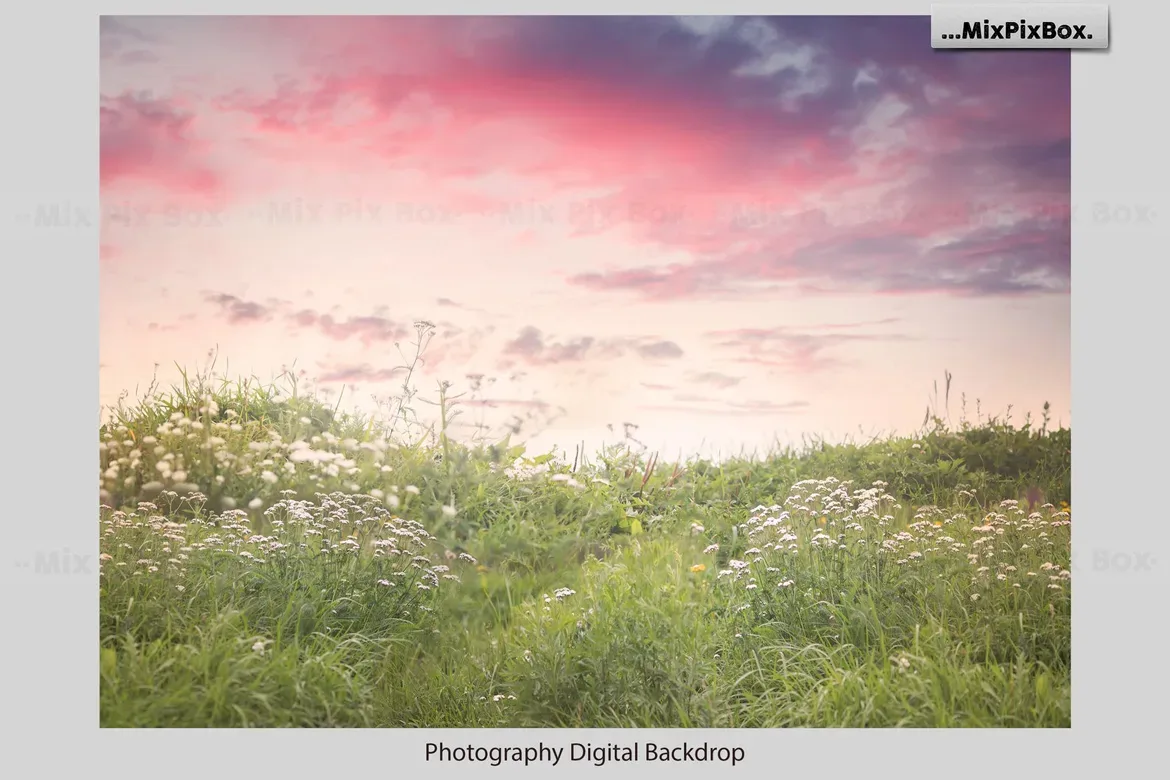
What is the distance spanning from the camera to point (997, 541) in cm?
520

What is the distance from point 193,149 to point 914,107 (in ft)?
15.9

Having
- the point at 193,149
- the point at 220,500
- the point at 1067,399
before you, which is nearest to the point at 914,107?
the point at 1067,399

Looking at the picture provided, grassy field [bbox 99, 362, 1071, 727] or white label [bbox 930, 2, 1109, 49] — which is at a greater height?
white label [bbox 930, 2, 1109, 49]

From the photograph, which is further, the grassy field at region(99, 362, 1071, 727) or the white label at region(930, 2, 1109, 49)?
the white label at region(930, 2, 1109, 49)

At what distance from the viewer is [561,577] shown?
5.27 meters

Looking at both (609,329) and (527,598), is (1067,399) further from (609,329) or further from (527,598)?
(527,598)

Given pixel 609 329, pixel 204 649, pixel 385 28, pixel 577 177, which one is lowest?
pixel 204 649

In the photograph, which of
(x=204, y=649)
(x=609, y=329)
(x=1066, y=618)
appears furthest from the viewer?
(x=609, y=329)

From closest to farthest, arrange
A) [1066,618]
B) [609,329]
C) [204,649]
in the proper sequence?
[204,649]
[1066,618]
[609,329]

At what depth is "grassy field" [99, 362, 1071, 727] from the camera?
15.8 ft

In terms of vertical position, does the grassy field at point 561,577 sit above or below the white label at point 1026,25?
below

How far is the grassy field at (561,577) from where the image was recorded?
480 cm

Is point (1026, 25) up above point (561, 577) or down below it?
above

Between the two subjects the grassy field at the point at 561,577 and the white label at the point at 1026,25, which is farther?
the white label at the point at 1026,25
